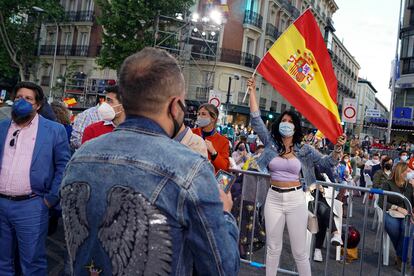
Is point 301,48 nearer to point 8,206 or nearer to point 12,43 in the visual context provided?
point 8,206

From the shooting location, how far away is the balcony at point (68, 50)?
37.5 metres

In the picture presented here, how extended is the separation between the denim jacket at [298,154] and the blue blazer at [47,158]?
2001mm

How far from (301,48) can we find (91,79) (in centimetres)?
3092

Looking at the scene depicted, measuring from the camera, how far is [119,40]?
85.0 ft

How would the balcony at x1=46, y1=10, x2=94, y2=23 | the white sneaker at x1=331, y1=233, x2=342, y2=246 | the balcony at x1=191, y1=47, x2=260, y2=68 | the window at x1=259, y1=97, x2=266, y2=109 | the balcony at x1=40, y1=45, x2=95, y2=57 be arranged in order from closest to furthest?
the white sneaker at x1=331, y1=233, x2=342, y2=246
the balcony at x1=191, y1=47, x2=260, y2=68
the balcony at x1=46, y1=10, x2=94, y2=23
the balcony at x1=40, y1=45, x2=95, y2=57
the window at x1=259, y1=97, x2=266, y2=109

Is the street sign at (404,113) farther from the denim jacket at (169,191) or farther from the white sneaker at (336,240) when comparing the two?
the denim jacket at (169,191)

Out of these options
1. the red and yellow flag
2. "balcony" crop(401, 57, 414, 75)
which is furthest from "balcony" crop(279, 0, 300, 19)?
the red and yellow flag

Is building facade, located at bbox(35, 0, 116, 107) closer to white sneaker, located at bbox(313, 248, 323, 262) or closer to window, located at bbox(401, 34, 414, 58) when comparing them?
window, located at bbox(401, 34, 414, 58)

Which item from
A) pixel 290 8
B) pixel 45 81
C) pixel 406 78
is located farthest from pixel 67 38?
pixel 406 78

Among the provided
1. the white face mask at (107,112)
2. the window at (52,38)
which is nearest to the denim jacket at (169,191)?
the white face mask at (107,112)

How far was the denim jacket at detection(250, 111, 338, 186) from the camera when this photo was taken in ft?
14.3

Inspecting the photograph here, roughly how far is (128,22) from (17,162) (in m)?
23.5

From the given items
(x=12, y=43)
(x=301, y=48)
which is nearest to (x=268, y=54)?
(x=301, y=48)

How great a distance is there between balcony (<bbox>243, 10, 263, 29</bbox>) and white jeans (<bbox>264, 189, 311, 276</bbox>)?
3410 cm
